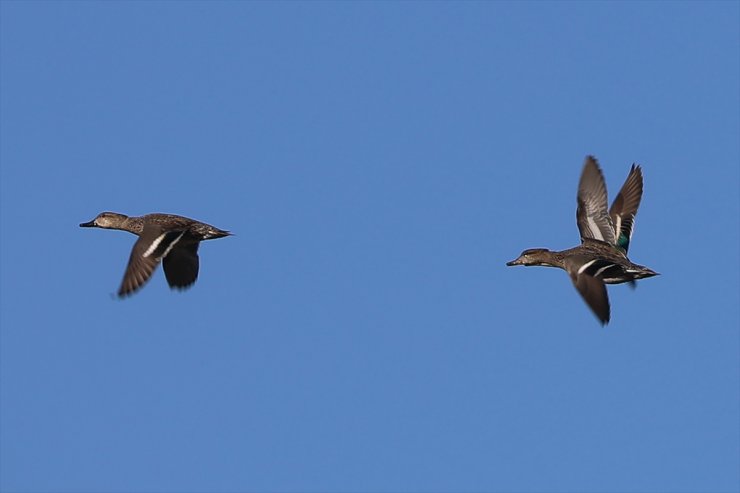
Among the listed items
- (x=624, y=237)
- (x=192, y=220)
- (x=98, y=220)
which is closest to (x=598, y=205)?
(x=624, y=237)

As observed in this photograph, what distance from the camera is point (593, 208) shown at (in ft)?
78.7

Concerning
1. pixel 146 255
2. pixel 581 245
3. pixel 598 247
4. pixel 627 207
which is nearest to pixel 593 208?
pixel 581 245

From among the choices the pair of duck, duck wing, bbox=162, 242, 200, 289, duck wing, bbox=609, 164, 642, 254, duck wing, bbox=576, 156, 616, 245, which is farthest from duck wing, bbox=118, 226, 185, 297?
duck wing, bbox=609, 164, 642, 254

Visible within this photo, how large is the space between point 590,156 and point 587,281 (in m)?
4.45

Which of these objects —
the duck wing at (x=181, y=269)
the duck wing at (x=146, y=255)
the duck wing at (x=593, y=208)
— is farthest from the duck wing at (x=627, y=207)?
the duck wing at (x=146, y=255)

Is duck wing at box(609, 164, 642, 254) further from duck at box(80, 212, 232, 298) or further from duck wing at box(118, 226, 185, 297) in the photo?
duck wing at box(118, 226, 185, 297)

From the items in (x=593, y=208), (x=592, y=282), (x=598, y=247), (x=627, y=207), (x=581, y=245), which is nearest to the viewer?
(x=592, y=282)

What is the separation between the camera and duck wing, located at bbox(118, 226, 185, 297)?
66.9ft

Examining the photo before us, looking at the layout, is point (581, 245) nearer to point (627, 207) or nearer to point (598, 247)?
point (598, 247)

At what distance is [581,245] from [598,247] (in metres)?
0.42

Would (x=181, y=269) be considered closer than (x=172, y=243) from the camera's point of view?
No

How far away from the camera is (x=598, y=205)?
23938 millimetres

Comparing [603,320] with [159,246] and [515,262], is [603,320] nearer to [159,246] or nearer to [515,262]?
[515,262]

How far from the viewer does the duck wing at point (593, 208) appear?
2389cm
